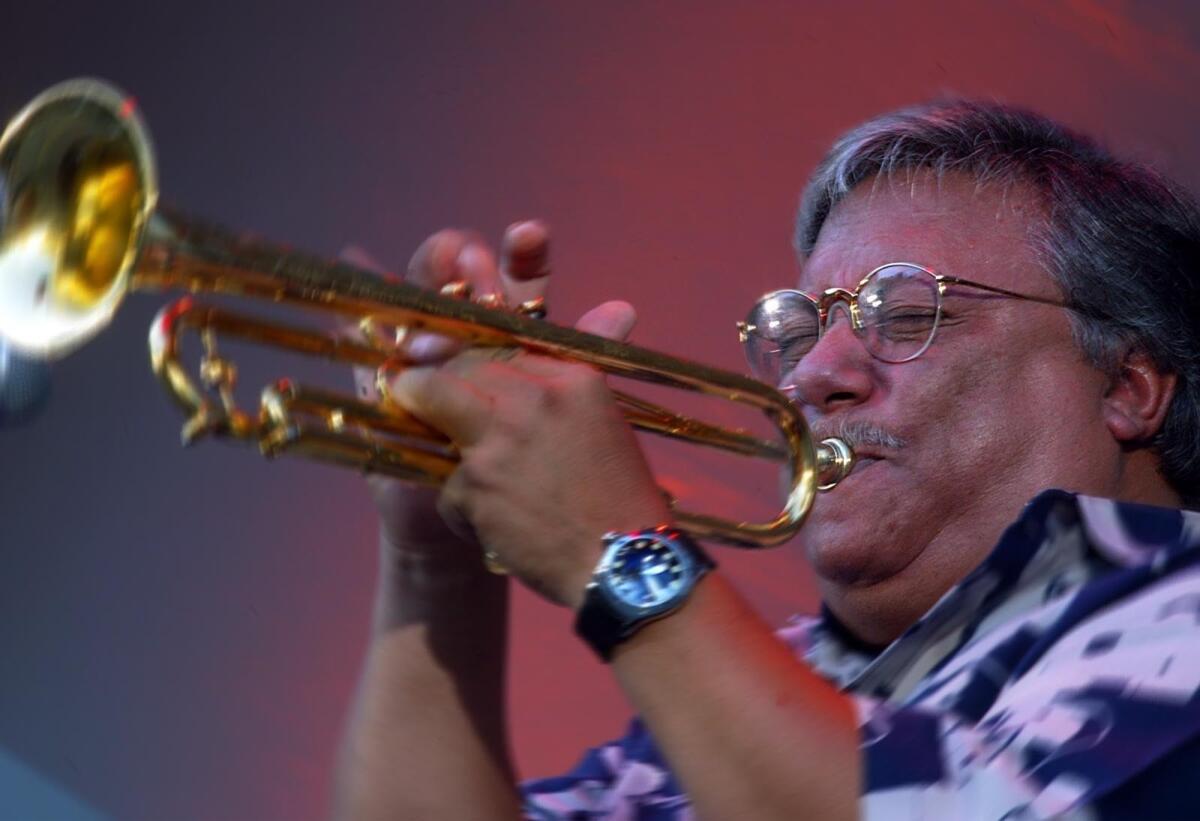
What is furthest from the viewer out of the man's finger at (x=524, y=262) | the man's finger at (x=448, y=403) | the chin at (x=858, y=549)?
the chin at (x=858, y=549)

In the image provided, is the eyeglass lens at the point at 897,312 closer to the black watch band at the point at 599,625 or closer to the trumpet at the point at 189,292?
the trumpet at the point at 189,292

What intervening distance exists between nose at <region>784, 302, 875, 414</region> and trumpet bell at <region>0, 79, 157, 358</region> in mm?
776

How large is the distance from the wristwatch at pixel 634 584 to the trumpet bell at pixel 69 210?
0.39 metres

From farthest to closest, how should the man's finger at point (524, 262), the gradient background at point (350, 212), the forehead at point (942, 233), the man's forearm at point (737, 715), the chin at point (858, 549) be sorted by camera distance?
the gradient background at point (350, 212)
the forehead at point (942, 233)
the chin at point (858, 549)
the man's finger at point (524, 262)
the man's forearm at point (737, 715)

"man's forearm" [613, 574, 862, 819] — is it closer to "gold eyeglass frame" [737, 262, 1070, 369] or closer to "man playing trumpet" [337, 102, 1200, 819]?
"man playing trumpet" [337, 102, 1200, 819]

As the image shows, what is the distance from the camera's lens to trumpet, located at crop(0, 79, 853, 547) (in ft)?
3.34

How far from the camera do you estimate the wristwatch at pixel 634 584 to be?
1.01 metres

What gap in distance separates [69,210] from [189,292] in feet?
0.34

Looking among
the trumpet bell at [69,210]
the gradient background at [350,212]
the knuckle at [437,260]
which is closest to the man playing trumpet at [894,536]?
the knuckle at [437,260]

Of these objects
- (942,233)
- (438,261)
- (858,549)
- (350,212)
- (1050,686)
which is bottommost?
(1050,686)

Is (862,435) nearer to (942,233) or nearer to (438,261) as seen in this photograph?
(942,233)

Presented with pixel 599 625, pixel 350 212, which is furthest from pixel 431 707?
pixel 350 212

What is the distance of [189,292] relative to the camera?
3.56 feet

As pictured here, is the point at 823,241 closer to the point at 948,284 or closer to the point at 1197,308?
the point at 948,284
